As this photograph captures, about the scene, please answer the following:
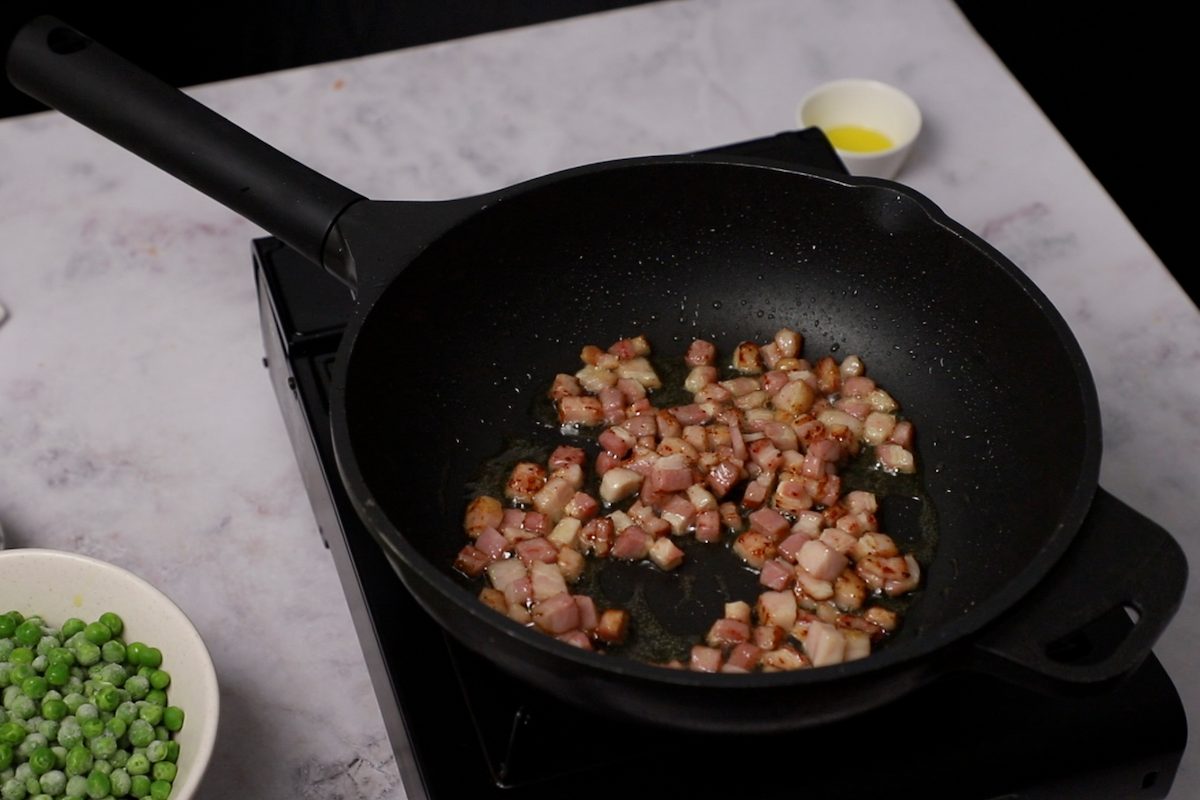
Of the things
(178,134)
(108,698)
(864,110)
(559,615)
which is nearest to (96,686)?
(108,698)

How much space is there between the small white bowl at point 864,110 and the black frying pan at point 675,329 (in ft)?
1.37

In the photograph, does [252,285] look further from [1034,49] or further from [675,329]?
[1034,49]

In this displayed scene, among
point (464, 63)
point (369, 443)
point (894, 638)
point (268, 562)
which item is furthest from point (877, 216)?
point (464, 63)

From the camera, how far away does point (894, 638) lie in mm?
1129

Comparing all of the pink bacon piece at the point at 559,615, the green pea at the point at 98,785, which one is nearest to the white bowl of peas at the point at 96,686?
the green pea at the point at 98,785

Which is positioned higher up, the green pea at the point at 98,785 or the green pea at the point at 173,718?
the green pea at the point at 173,718

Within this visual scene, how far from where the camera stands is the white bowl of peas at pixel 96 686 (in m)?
1.05

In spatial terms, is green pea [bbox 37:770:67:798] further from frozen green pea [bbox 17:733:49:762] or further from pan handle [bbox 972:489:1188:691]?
pan handle [bbox 972:489:1188:691]

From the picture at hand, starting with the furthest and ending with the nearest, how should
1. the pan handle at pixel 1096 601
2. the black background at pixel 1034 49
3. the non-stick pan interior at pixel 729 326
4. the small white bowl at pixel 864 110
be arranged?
1. the black background at pixel 1034 49
2. the small white bowl at pixel 864 110
3. the non-stick pan interior at pixel 729 326
4. the pan handle at pixel 1096 601

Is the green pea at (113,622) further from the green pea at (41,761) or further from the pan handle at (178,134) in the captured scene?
the pan handle at (178,134)

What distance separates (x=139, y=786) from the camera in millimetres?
1051

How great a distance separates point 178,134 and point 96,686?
474 millimetres

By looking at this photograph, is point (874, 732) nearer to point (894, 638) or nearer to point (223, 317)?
point (894, 638)

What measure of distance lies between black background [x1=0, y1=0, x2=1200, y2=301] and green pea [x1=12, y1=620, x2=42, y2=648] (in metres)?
1.78
